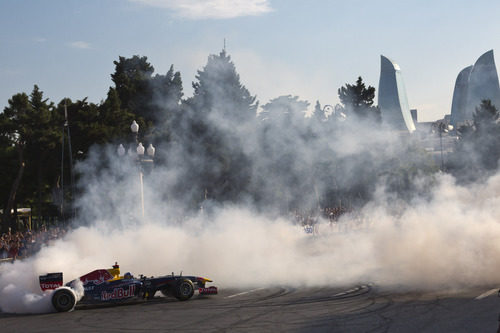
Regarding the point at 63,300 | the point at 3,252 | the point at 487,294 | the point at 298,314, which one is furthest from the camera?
the point at 3,252

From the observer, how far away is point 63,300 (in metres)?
15.2

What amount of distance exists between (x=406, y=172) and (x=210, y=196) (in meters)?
12.7

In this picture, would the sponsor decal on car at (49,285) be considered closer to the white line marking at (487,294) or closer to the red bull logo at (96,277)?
the red bull logo at (96,277)

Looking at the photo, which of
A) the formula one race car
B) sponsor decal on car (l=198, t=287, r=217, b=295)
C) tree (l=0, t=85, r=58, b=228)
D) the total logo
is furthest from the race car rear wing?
tree (l=0, t=85, r=58, b=228)

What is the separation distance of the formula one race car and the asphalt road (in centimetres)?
28

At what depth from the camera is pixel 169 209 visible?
31.4m

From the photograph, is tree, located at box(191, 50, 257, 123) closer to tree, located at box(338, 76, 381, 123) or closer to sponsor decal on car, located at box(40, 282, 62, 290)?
tree, located at box(338, 76, 381, 123)

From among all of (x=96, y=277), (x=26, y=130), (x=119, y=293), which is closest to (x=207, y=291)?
(x=119, y=293)

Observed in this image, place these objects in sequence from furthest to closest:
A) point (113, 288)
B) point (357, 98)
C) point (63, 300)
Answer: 1. point (357, 98)
2. point (113, 288)
3. point (63, 300)

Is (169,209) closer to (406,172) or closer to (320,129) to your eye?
(320,129)

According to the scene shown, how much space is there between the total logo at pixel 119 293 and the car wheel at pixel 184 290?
127cm

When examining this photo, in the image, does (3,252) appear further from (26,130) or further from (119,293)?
(26,130)

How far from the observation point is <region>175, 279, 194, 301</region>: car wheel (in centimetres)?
1625

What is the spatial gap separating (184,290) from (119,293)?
183cm
